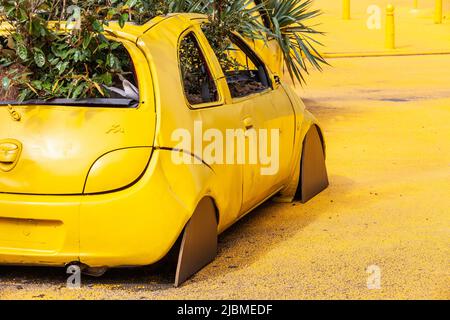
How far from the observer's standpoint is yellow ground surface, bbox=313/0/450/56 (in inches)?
1001

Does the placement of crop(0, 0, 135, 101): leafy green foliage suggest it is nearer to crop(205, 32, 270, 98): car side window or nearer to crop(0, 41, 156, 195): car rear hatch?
crop(0, 41, 156, 195): car rear hatch

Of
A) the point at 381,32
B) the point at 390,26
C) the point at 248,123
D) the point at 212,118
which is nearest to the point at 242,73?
the point at 248,123

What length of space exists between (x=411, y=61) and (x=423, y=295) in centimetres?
1744

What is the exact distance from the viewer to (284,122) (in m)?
8.24

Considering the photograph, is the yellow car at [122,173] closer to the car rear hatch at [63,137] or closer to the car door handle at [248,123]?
the car rear hatch at [63,137]

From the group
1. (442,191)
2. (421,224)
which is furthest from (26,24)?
(442,191)

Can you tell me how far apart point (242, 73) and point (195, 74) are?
801 mm

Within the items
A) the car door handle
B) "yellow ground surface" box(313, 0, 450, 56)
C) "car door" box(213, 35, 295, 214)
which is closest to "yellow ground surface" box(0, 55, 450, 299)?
"car door" box(213, 35, 295, 214)

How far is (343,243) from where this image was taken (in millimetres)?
7457

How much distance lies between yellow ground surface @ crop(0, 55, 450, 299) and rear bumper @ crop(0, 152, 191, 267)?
8.2 inches

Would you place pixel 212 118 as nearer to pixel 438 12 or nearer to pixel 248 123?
pixel 248 123

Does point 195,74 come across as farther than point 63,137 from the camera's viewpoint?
Yes

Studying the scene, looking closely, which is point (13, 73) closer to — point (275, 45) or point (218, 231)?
point (218, 231)

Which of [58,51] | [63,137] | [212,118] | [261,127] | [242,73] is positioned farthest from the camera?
[242,73]
